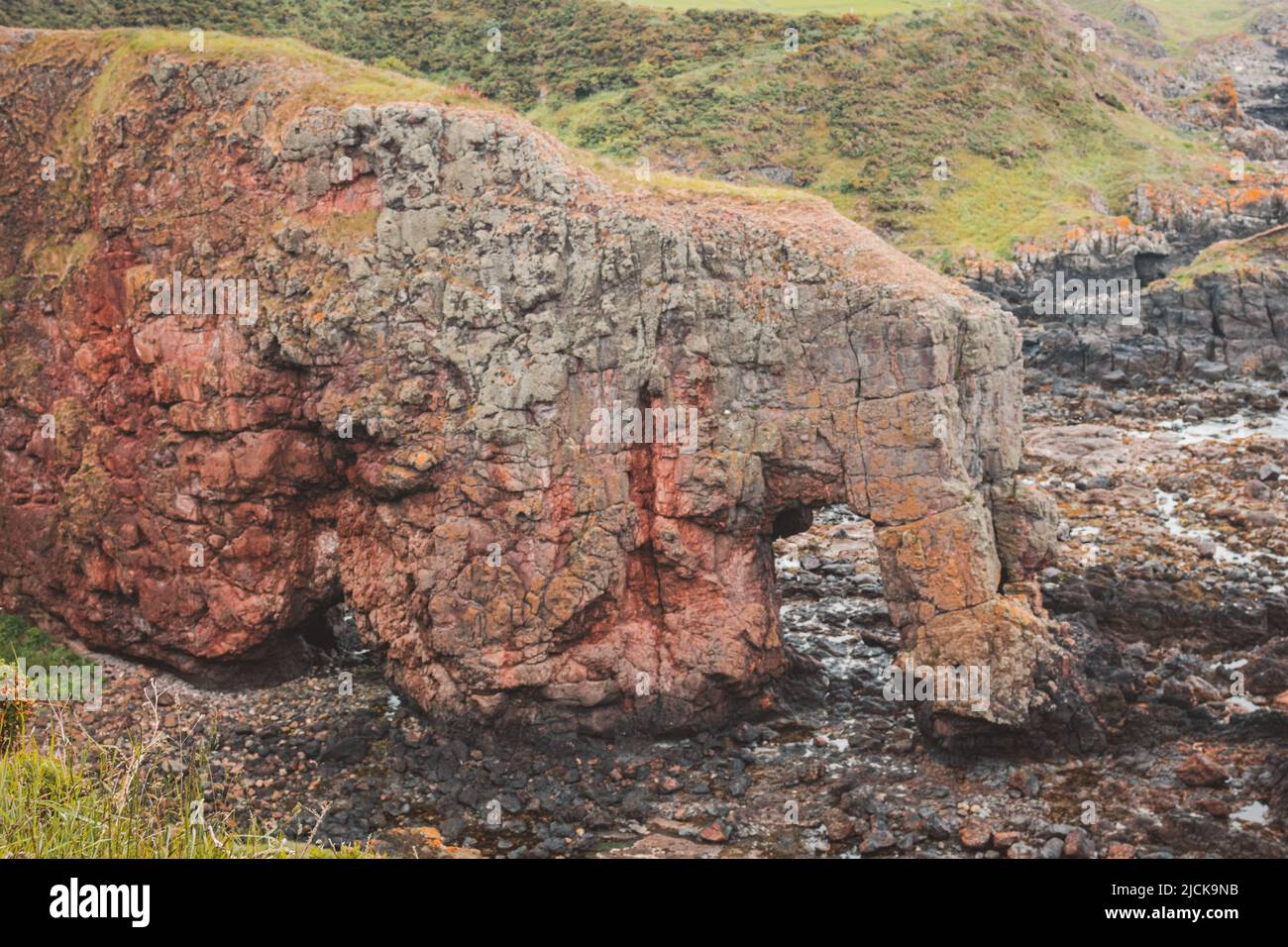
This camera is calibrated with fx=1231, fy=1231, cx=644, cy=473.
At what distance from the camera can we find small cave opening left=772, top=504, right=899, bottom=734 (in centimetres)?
2800

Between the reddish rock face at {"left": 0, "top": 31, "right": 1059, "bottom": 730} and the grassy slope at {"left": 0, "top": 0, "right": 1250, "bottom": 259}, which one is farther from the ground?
the grassy slope at {"left": 0, "top": 0, "right": 1250, "bottom": 259}

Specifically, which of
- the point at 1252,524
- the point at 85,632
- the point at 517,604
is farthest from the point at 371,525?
the point at 1252,524

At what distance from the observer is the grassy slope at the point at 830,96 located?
66125 millimetres

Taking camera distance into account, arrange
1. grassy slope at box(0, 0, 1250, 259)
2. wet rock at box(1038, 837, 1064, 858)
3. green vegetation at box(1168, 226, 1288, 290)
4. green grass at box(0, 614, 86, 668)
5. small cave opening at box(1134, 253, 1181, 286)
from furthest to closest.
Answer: grassy slope at box(0, 0, 1250, 259), small cave opening at box(1134, 253, 1181, 286), green vegetation at box(1168, 226, 1288, 290), green grass at box(0, 614, 86, 668), wet rock at box(1038, 837, 1064, 858)

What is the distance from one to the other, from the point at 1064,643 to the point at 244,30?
2052 inches

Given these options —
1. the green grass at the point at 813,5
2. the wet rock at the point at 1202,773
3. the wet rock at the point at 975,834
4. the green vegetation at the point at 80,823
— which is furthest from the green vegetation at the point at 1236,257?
the green vegetation at the point at 80,823

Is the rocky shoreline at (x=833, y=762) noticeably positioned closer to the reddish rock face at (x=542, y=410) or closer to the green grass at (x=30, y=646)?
the reddish rock face at (x=542, y=410)

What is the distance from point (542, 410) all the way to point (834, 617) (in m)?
10.8

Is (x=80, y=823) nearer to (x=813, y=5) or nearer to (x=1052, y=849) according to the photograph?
(x=1052, y=849)

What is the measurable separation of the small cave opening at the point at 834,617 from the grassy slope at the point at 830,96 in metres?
28.2

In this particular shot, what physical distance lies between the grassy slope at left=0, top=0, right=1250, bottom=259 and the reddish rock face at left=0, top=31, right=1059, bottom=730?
36.9m

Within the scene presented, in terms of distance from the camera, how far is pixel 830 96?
73.0m

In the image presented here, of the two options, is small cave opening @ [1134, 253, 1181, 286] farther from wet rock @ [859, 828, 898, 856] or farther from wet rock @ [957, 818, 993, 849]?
wet rock @ [859, 828, 898, 856]

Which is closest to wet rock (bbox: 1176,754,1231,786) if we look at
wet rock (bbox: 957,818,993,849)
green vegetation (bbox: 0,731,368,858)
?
wet rock (bbox: 957,818,993,849)
